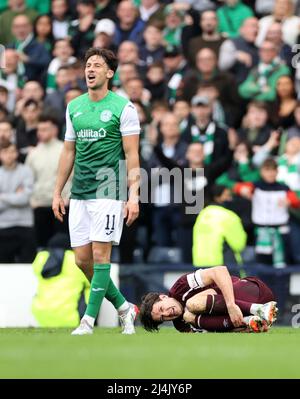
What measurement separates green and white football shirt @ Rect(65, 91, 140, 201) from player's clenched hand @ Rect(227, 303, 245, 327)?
4.20 ft

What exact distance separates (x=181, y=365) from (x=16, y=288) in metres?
6.42

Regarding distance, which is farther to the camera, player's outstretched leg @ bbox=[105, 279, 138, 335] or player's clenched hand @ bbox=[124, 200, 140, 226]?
player's outstretched leg @ bbox=[105, 279, 138, 335]

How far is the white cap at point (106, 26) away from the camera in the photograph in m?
18.9

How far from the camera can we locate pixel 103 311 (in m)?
14.5

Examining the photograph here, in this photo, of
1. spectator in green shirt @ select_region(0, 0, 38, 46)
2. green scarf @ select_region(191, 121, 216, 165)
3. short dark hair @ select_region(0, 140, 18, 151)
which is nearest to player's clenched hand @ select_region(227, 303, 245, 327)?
green scarf @ select_region(191, 121, 216, 165)

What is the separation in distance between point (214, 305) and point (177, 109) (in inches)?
262

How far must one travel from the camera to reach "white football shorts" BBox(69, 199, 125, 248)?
10984 millimetres

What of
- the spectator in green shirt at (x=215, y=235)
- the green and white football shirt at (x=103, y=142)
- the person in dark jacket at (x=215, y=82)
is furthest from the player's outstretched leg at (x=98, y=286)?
the person in dark jacket at (x=215, y=82)

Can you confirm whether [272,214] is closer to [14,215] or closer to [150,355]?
[14,215]

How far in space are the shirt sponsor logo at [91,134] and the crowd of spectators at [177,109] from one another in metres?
3.42

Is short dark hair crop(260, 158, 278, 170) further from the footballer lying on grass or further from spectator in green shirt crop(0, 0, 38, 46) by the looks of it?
spectator in green shirt crop(0, 0, 38, 46)

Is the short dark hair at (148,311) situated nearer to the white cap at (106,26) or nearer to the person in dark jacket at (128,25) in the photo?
the person in dark jacket at (128,25)

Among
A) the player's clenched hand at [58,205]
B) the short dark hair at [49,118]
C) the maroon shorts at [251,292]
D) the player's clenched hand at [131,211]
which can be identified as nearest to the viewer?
the player's clenched hand at [131,211]

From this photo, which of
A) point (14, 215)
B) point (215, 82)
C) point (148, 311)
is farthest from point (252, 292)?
point (215, 82)
